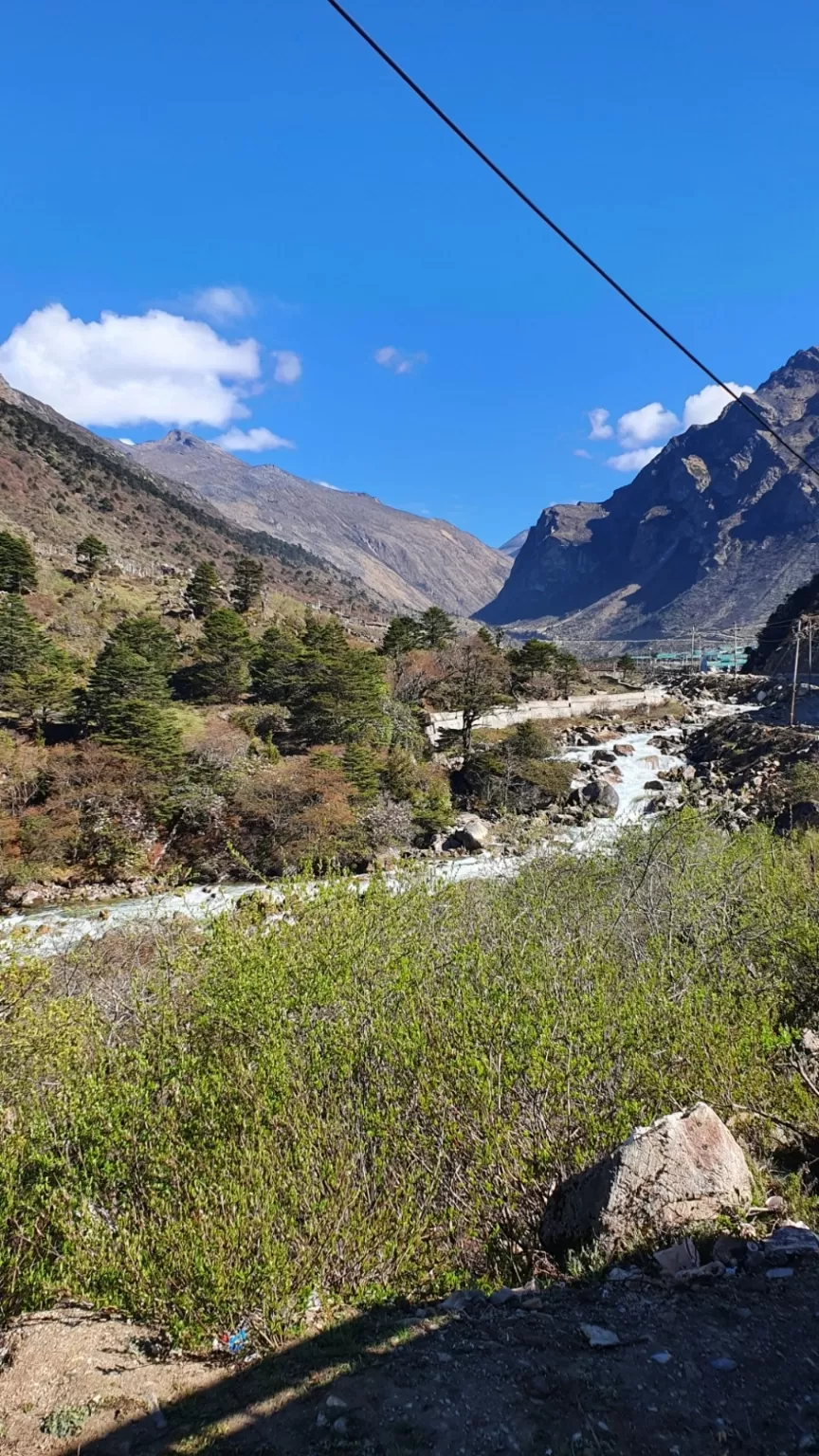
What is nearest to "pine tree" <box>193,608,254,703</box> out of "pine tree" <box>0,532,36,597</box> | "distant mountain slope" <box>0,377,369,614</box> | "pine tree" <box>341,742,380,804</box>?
"pine tree" <box>341,742,380,804</box>

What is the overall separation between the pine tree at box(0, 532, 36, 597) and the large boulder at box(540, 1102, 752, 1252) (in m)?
43.8

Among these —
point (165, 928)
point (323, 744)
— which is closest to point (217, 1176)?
point (165, 928)

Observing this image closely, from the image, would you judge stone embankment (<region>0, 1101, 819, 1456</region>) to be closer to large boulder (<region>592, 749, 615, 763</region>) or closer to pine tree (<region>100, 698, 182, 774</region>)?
pine tree (<region>100, 698, 182, 774</region>)

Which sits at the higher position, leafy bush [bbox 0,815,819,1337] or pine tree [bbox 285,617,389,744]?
pine tree [bbox 285,617,389,744]

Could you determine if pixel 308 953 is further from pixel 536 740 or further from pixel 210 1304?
pixel 536 740

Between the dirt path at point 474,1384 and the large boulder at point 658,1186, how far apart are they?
1.33 ft

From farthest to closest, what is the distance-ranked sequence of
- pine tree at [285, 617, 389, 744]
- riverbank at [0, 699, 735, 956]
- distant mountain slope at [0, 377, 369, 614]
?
distant mountain slope at [0, 377, 369, 614]
pine tree at [285, 617, 389, 744]
riverbank at [0, 699, 735, 956]

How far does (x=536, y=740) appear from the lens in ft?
122

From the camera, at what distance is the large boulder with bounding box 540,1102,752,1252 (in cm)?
486

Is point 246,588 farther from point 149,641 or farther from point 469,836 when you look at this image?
point 469,836

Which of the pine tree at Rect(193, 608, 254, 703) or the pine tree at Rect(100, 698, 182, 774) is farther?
the pine tree at Rect(193, 608, 254, 703)

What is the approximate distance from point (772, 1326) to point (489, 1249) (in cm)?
196

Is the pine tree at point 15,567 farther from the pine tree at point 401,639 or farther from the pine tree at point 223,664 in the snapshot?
the pine tree at point 401,639

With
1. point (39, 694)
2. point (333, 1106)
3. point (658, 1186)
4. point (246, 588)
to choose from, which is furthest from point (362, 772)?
point (246, 588)
